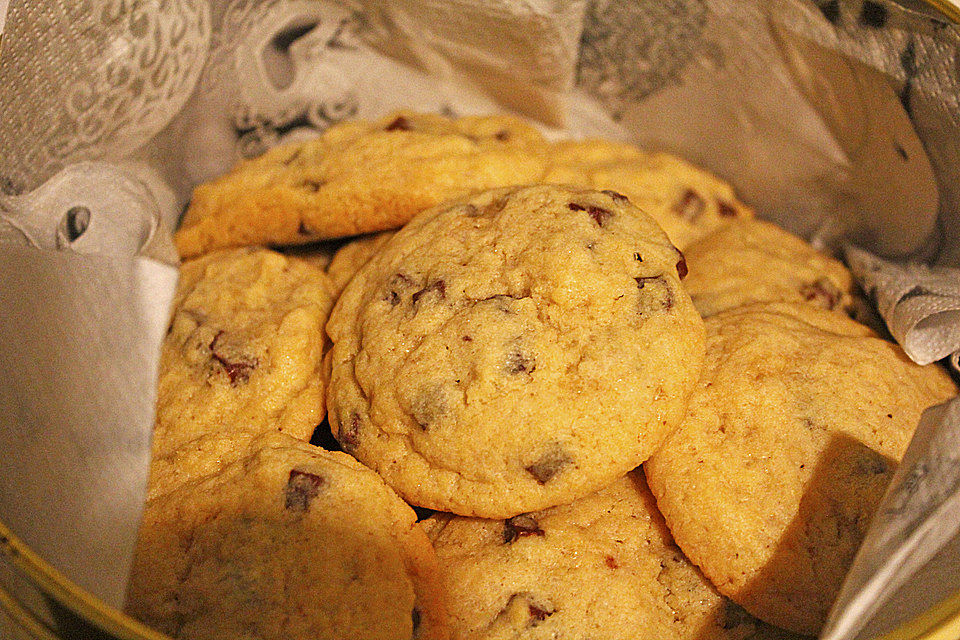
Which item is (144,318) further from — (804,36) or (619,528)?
(804,36)

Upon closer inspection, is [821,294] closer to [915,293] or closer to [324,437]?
[915,293]

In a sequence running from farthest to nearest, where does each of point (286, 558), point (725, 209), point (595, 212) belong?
1. point (725, 209)
2. point (595, 212)
3. point (286, 558)

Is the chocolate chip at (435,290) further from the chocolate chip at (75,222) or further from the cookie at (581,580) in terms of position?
the chocolate chip at (75,222)

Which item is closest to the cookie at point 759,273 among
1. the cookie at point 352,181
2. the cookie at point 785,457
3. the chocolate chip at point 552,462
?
the cookie at point 785,457

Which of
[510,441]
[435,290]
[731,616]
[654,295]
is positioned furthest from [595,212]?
[731,616]

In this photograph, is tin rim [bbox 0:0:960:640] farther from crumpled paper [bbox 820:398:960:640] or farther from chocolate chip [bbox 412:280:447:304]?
chocolate chip [bbox 412:280:447:304]

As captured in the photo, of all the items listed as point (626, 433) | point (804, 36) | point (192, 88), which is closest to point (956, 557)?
point (626, 433)
